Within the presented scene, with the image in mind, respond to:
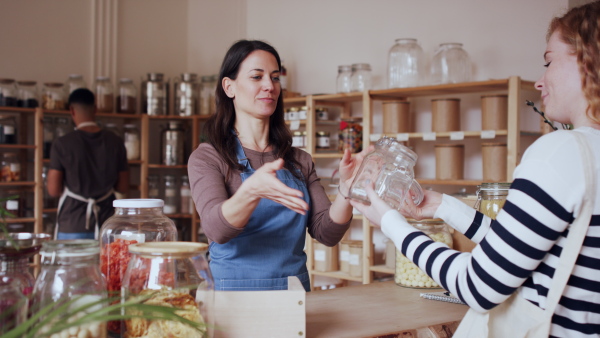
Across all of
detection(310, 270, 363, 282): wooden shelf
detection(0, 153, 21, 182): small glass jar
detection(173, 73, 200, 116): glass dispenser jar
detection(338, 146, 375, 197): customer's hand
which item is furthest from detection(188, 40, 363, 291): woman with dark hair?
detection(173, 73, 200, 116): glass dispenser jar

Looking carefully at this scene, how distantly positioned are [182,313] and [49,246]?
25cm

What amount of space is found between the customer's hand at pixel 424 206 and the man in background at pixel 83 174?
2650 mm

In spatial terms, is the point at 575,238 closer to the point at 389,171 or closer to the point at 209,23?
the point at 389,171

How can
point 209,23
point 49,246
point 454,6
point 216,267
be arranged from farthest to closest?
point 209,23 < point 454,6 < point 216,267 < point 49,246

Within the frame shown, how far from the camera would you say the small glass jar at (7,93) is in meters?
4.27

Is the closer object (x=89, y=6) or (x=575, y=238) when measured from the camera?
(x=575, y=238)

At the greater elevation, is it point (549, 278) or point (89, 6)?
point (89, 6)

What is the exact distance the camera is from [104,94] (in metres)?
4.70

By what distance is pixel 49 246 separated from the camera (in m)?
1.00

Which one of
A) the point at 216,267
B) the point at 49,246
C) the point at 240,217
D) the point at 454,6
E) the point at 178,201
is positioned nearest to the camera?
the point at 49,246

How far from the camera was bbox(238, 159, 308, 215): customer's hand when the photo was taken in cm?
130

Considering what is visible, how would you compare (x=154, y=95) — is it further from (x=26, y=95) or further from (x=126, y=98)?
(x=26, y=95)

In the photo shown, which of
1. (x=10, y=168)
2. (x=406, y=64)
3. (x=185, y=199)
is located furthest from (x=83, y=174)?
(x=406, y=64)

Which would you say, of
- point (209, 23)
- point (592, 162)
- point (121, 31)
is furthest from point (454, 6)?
point (592, 162)
